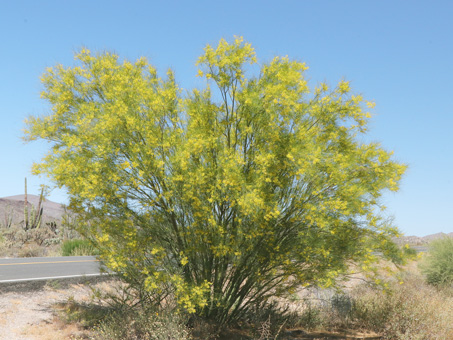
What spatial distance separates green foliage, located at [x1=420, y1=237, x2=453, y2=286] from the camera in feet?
53.5

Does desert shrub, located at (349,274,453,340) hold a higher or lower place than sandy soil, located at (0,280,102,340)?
lower

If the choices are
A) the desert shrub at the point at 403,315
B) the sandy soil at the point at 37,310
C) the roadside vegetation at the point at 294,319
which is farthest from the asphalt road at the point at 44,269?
the desert shrub at the point at 403,315

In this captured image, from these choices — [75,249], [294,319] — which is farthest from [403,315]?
[75,249]

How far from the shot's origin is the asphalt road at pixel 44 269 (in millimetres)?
12966

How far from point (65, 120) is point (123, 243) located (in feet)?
10.4

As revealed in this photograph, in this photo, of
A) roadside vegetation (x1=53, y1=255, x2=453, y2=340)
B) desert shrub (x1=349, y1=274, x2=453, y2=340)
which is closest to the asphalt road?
roadside vegetation (x1=53, y1=255, x2=453, y2=340)

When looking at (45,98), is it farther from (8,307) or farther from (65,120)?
(8,307)

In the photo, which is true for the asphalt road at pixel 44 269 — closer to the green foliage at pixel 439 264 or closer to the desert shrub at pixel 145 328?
the desert shrub at pixel 145 328

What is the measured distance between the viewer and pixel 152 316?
28.1 ft

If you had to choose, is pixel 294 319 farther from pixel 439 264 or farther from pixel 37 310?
pixel 439 264

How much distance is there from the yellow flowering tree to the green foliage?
856cm

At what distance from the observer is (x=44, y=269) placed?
14.8m

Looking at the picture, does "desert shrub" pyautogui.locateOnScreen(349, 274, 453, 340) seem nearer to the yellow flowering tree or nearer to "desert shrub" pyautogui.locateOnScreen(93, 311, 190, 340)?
the yellow flowering tree

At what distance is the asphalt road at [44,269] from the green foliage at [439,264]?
11313 mm
